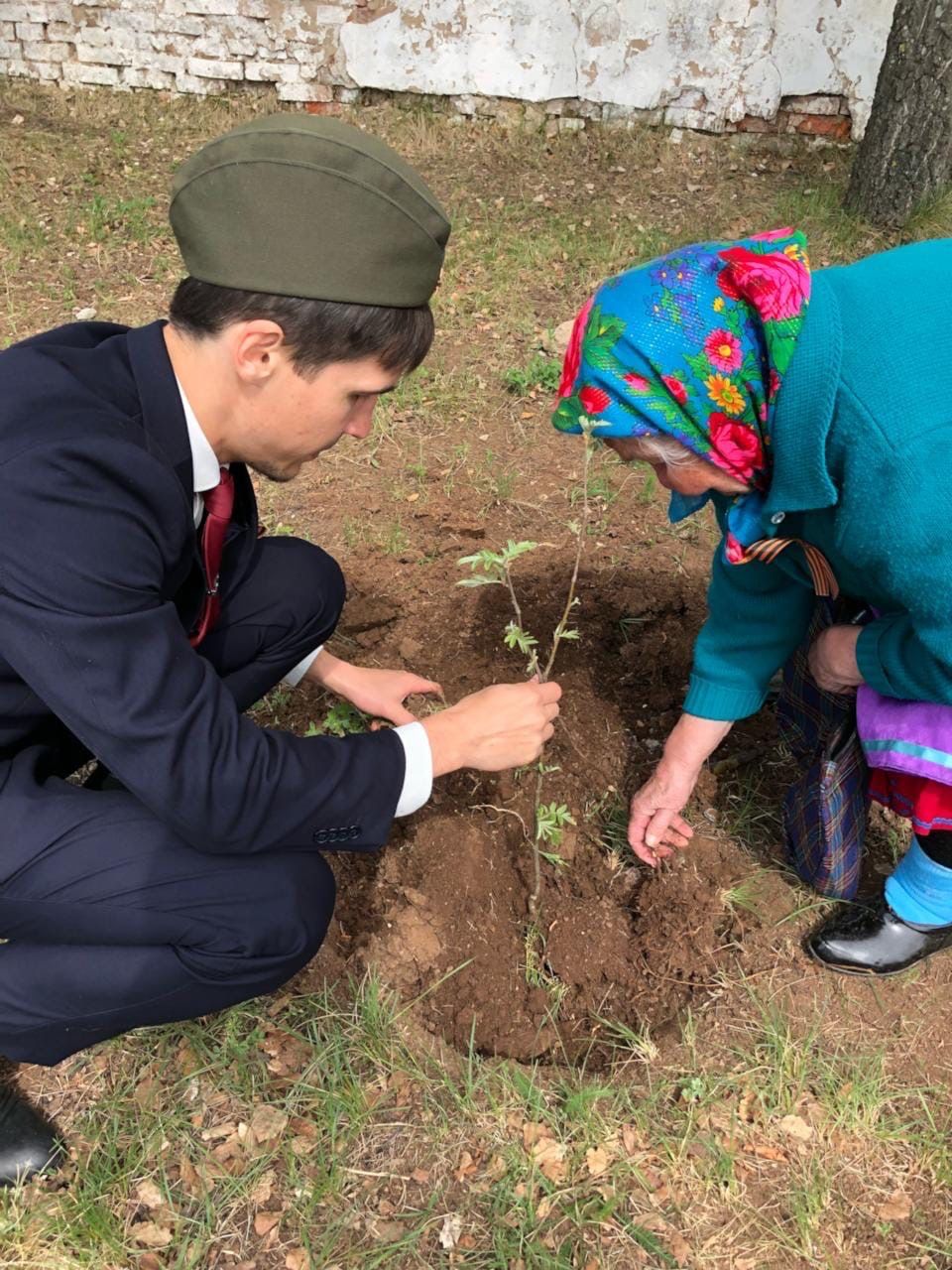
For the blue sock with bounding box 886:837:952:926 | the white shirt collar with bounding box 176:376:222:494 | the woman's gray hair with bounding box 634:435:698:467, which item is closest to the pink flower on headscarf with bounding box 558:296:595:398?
the woman's gray hair with bounding box 634:435:698:467

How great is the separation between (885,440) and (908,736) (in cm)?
65

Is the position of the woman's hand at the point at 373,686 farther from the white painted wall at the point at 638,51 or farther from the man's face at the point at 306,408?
the white painted wall at the point at 638,51

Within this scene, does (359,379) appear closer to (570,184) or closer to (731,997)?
(731,997)

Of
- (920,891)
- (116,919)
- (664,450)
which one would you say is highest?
(664,450)

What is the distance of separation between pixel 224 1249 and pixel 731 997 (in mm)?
1115

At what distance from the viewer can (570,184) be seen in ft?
18.6

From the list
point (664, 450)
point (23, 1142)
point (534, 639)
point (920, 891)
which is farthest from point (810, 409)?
point (23, 1142)

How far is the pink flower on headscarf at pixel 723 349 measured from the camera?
5.06 ft

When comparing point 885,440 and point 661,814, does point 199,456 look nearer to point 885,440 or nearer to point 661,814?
point 885,440

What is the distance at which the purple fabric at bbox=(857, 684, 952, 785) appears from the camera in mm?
1887

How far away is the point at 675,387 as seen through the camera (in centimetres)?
157

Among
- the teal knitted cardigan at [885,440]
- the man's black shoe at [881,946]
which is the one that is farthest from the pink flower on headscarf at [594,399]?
the man's black shoe at [881,946]

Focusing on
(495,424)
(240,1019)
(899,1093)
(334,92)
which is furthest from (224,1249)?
(334,92)

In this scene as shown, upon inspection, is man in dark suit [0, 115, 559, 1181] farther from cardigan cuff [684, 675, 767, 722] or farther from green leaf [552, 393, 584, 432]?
cardigan cuff [684, 675, 767, 722]
